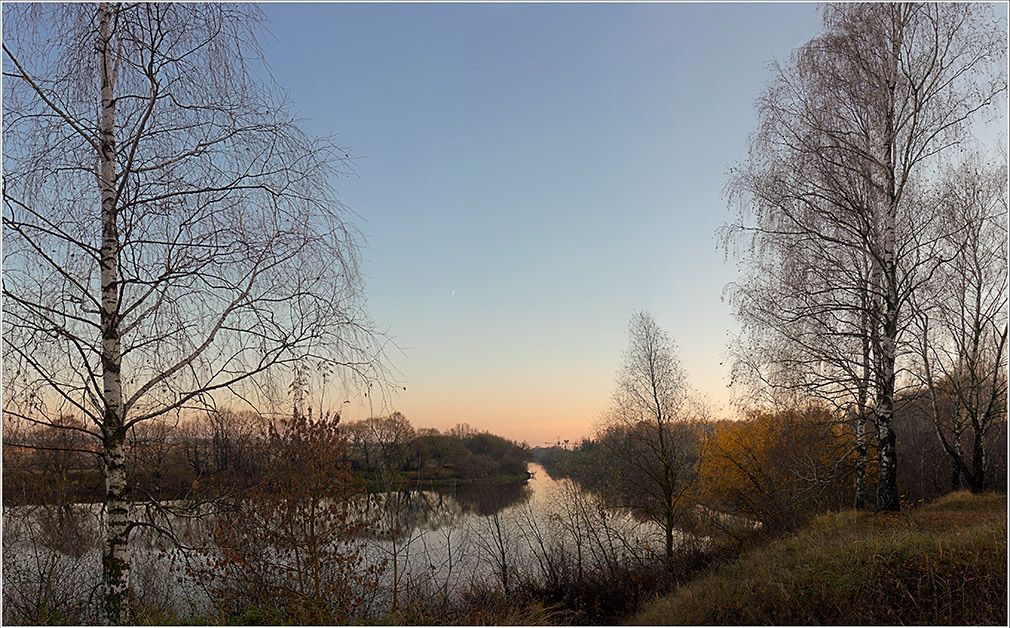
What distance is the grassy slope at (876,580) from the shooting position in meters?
5.34

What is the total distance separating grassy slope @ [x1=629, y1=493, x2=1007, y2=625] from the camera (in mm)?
5344

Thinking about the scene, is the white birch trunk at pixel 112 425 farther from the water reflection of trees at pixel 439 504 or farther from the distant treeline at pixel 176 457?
the water reflection of trees at pixel 439 504

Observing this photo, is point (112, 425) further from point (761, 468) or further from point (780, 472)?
point (780, 472)

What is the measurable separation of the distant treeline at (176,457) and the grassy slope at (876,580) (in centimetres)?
418

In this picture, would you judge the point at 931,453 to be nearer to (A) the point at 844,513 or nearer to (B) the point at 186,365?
(A) the point at 844,513

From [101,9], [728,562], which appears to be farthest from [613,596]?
[101,9]

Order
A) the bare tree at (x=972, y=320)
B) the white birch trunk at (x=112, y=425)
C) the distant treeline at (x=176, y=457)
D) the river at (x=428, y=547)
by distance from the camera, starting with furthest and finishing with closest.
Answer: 1. the bare tree at (x=972, y=320)
2. the river at (x=428, y=547)
3. the distant treeline at (x=176, y=457)
4. the white birch trunk at (x=112, y=425)

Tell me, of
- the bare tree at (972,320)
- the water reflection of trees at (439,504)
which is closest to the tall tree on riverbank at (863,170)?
the bare tree at (972,320)

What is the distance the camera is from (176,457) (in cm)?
524

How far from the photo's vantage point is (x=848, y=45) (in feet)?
28.6

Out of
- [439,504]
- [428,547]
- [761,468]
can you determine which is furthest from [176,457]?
[761,468]

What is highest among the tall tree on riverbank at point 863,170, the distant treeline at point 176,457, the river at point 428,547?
the tall tree on riverbank at point 863,170

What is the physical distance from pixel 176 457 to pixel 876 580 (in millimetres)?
6761

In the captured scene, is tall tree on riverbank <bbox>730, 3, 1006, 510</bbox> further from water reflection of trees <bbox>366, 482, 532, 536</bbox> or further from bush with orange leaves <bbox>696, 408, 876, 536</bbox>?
water reflection of trees <bbox>366, 482, 532, 536</bbox>
